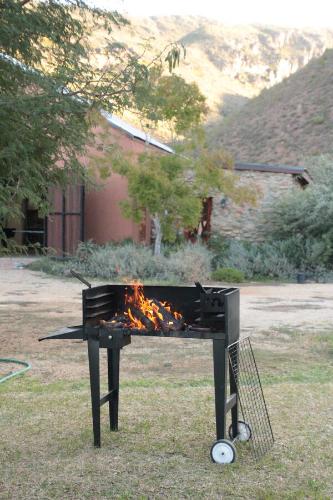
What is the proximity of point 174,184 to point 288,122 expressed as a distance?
35.6 meters

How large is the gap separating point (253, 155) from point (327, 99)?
773 cm

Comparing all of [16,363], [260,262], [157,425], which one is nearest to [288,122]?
[260,262]

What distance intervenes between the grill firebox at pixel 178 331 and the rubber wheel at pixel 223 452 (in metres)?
0.07

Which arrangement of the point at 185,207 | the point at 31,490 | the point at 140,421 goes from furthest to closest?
the point at 185,207 → the point at 140,421 → the point at 31,490

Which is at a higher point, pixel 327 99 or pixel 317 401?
pixel 327 99

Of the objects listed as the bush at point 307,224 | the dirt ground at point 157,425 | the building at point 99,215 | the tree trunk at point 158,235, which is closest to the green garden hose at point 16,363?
the dirt ground at point 157,425

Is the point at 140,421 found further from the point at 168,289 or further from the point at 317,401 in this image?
the point at 317,401

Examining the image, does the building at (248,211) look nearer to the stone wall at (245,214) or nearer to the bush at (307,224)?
the stone wall at (245,214)

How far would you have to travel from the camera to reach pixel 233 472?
4684 mm

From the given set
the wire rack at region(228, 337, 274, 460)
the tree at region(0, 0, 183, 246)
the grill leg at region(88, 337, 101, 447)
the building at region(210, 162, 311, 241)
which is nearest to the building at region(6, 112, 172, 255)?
the building at region(210, 162, 311, 241)

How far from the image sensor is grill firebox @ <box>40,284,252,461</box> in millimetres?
4887

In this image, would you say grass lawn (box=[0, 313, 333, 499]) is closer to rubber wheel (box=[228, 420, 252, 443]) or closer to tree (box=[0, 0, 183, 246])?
rubber wheel (box=[228, 420, 252, 443])

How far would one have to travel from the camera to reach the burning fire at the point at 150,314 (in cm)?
509

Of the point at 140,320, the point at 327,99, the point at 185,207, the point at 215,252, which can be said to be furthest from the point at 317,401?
the point at 327,99
